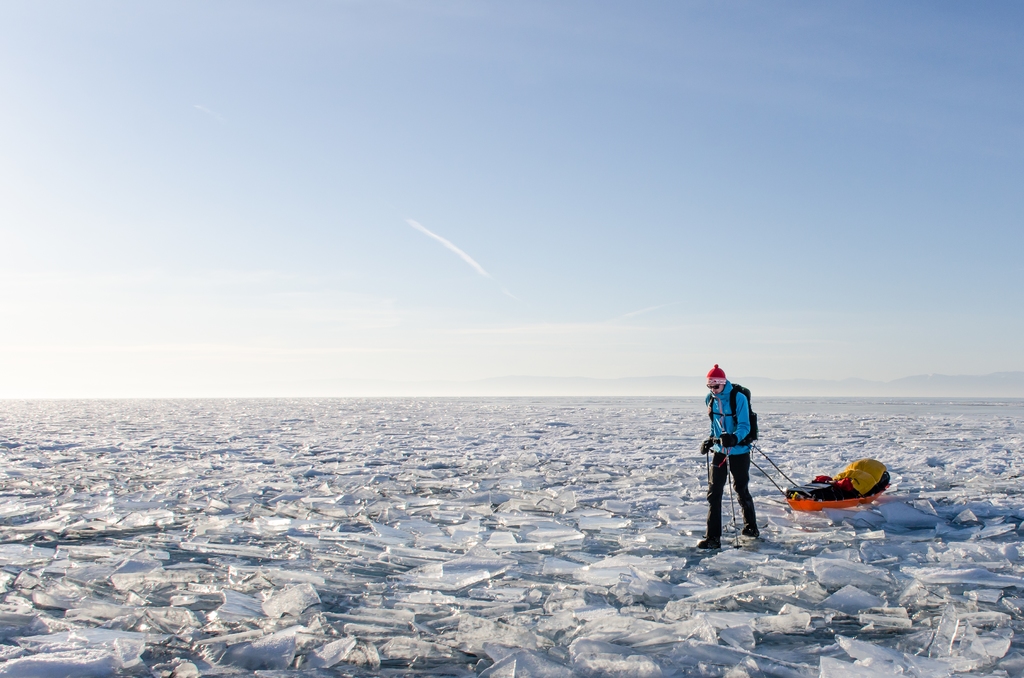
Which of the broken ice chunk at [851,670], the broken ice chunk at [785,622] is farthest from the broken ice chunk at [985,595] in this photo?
the broken ice chunk at [851,670]

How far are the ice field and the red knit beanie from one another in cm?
128

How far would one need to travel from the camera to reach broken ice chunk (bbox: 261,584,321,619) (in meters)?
3.65

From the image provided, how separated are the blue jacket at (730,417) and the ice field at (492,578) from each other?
834 mm

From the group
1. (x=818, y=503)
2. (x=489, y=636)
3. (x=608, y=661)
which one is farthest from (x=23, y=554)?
(x=818, y=503)

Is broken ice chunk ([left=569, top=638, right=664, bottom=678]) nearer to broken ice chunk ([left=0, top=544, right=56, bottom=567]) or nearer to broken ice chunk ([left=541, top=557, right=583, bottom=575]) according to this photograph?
broken ice chunk ([left=541, top=557, right=583, bottom=575])

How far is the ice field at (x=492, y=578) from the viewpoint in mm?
3068

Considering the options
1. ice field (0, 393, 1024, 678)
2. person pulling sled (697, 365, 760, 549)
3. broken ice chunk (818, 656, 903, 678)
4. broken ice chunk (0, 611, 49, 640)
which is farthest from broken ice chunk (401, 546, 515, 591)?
broken ice chunk (818, 656, 903, 678)

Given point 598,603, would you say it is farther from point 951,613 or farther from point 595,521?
point 595,521

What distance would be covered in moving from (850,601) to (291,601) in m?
3.18

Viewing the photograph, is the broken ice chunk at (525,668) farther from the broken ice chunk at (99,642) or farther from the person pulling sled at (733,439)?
the person pulling sled at (733,439)

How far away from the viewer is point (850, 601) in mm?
3779

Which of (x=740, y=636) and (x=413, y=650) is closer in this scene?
(x=413, y=650)

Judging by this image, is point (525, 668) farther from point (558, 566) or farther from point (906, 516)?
point (906, 516)

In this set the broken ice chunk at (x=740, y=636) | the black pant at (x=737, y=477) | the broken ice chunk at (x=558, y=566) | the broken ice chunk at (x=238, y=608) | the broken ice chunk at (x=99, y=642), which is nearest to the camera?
the broken ice chunk at (x=99, y=642)
